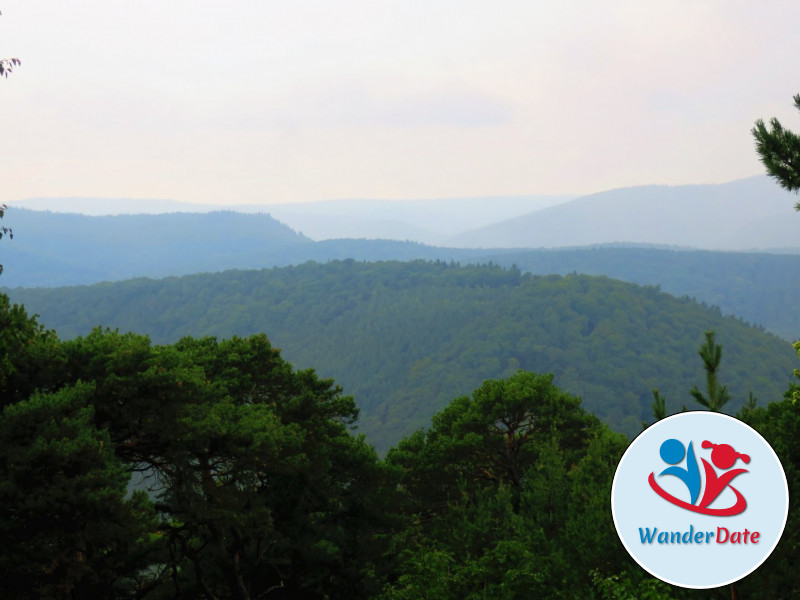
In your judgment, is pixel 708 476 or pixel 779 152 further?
pixel 779 152

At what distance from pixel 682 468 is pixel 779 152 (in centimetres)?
701

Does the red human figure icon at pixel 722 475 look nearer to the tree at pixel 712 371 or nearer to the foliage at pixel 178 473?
the tree at pixel 712 371

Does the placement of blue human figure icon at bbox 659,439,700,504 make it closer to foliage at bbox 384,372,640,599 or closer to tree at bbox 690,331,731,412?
tree at bbox 690,331,731,412

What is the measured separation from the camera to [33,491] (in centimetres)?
1257

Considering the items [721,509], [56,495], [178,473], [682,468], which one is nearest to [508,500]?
[178,473]

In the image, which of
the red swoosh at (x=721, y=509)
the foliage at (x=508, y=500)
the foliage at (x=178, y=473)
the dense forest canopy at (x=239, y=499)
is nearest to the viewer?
the red swoosh at (x=721, y=509)

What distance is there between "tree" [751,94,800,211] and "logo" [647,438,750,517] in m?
6.09

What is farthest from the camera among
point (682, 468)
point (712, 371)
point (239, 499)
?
point (239, 499)

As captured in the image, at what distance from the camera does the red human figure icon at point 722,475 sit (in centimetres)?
971

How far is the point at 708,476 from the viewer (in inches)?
384

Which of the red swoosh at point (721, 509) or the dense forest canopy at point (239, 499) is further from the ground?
the red swoosh at point (721, 509)

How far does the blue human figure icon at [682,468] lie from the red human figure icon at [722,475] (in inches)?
4.7

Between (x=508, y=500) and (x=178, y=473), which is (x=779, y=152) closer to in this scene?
(x=508, y=500)

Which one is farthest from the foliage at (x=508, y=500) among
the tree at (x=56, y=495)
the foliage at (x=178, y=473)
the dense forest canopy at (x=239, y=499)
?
the tree at (x=56, y=495)
